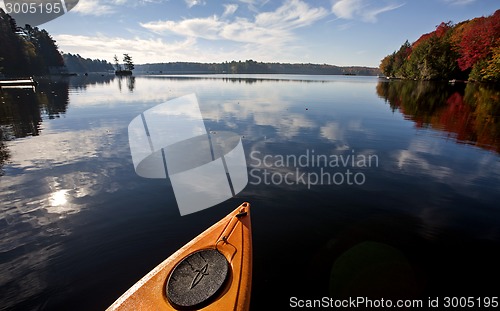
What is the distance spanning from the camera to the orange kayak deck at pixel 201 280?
3.73m

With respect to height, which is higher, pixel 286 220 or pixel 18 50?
pixel 18 50

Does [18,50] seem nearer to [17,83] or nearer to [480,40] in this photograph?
[17,83]

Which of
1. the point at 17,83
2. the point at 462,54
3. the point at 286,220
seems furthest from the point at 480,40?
the point at 17,83

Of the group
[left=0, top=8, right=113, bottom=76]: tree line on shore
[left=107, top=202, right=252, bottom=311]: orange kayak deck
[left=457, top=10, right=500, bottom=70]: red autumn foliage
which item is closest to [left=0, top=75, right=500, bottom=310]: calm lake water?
[left=107, top=202, right=252, bottom=311]: orange kayak deck

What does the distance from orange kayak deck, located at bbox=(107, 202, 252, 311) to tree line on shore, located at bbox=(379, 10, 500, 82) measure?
75.1 metres

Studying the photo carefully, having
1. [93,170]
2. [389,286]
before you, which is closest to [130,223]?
[93,170]

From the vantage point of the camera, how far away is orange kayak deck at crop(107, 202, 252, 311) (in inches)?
147

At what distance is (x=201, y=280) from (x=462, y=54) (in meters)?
97.1

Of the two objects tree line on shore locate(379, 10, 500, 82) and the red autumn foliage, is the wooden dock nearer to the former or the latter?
tree line on shore locate(379, 10, 500, 82)

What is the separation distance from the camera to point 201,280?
4.09m

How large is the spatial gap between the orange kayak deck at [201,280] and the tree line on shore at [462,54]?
75099 millimetres

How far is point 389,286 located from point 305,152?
8.12 meters

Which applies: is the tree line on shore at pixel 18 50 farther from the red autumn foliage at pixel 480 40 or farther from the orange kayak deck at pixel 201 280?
the red autumn foliage at pixel 480 40

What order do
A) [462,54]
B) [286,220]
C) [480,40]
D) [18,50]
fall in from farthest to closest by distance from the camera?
1. [18,50]
2. [462,54]
3. [480,40]
4. [286,220]
